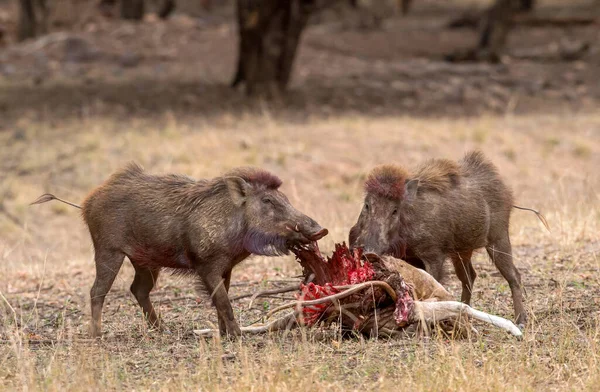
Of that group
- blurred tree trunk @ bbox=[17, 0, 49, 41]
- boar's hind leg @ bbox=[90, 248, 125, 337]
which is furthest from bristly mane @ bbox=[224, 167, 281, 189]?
blurred tree trunk @ bbox=[17, 0, 49, 41]

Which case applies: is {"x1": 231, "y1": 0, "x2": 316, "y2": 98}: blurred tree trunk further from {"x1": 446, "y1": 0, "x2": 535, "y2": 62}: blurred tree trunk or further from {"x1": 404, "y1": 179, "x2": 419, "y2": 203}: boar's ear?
{"x1": 404, "y1": 179, "x2": 419, "y2": 203}: boar's ear

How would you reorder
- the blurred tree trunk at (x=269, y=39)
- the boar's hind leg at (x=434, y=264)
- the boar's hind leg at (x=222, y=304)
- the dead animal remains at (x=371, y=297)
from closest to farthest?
the dead animal remains at (x=371, y=297), the boar's hind leg at (x=222, y=304), the boar's hind leg at (x=434, y=264), the blurred tree trunk at (x=269, y=39)

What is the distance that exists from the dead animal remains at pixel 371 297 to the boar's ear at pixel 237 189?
536 mm

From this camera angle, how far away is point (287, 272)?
27.5 feet

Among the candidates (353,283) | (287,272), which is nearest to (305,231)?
(353,283)

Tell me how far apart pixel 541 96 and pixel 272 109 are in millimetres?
5992

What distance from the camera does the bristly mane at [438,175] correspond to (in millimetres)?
6613

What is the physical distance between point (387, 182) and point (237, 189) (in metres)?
0.94

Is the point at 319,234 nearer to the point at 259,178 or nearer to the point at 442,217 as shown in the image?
the point at 259,178

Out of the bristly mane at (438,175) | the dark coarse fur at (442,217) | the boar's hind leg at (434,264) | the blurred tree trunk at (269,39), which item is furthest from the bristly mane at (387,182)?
the blurred tree trunk at (269,39)

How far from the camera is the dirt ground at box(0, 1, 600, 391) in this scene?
17.7 ft

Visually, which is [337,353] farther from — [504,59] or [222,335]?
[504,59]

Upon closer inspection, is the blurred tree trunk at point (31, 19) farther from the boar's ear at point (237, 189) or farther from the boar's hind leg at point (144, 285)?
the boar's ear at point (237, 189)

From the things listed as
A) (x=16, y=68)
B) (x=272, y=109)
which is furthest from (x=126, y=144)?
→ (x=16, y=68)
